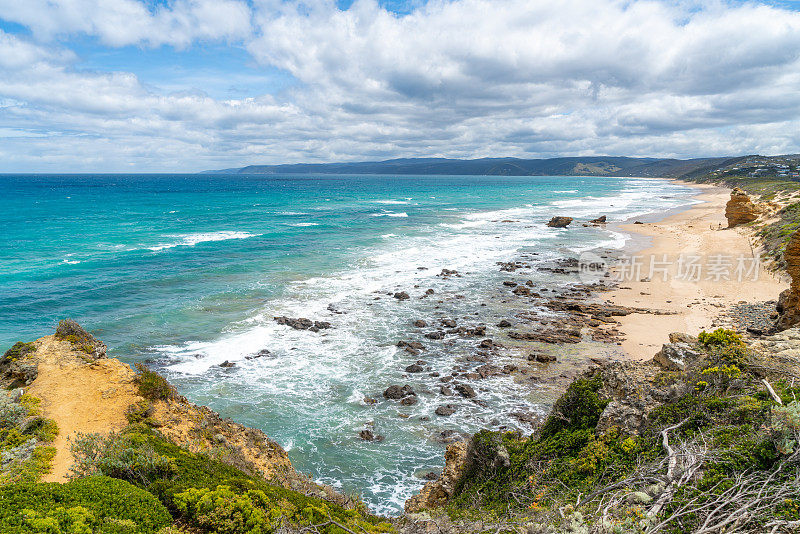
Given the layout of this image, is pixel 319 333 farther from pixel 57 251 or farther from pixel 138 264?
pixel 57 251

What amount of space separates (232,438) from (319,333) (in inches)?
444

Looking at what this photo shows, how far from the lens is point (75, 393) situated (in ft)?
37.4

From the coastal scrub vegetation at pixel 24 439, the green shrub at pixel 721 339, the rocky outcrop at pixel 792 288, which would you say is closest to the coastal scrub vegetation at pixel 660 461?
the green shrub at pixel 721 339

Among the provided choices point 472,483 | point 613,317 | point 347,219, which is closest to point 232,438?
point 472,483

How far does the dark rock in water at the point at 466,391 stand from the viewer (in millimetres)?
16719

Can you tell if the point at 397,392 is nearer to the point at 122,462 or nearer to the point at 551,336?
the point at 551,336

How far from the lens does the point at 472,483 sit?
368 inches

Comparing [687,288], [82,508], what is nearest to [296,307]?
[82,508]

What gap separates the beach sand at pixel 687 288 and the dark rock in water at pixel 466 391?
7.67 metres

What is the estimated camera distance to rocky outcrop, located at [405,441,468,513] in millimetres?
10062

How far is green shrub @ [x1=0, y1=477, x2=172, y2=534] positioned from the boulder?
10895 millimetres

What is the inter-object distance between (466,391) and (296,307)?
13399 millimetres

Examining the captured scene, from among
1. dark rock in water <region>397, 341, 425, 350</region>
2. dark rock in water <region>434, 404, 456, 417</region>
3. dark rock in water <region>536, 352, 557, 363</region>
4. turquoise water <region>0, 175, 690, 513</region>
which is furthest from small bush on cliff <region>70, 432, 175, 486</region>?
dark rock in water <region>536, 352, 557, 363</region>

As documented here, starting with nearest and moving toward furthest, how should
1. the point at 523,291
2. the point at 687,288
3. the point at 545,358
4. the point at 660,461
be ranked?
the point at 660,461 < the point at 545,358 < the point at 687,288 < the point at 523,291
